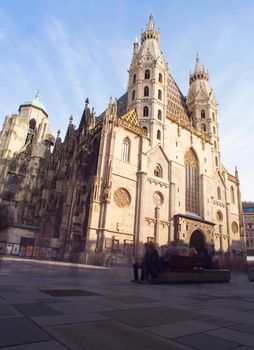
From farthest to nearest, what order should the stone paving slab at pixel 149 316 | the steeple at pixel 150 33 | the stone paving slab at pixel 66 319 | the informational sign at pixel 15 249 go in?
1. the steeple at pixel 150 33
2. the informational sign at pixel 15 249
3. the stone paving slab at pixel 149 316
4. the stone paving slab at pixel 66 319

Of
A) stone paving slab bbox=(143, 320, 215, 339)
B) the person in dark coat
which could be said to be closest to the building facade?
the person in dark coat

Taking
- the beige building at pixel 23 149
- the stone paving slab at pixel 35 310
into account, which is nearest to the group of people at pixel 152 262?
the stone paving slab at pixel 35 310

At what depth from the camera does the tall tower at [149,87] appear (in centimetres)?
3605

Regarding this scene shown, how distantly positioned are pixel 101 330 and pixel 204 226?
34.4 m

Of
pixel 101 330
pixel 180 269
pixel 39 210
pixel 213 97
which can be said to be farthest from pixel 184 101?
pixel 101 330

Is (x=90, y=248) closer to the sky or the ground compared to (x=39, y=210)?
closer to the ground

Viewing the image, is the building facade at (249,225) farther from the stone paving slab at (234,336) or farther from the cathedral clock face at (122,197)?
the stone paving slab at (234,336)

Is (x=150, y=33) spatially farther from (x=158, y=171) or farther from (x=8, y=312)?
(x=8, y=312)

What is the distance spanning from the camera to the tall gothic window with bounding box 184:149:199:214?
3741 cm

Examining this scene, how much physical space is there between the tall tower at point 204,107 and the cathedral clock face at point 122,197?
2102 cm

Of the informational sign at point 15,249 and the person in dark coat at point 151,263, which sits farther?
the informational sign at point 15,249

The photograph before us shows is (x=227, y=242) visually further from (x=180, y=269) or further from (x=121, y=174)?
(x=180, y=269)

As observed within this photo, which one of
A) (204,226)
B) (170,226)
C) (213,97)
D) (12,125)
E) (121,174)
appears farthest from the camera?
(12,125)

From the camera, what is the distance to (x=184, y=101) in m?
50.0
